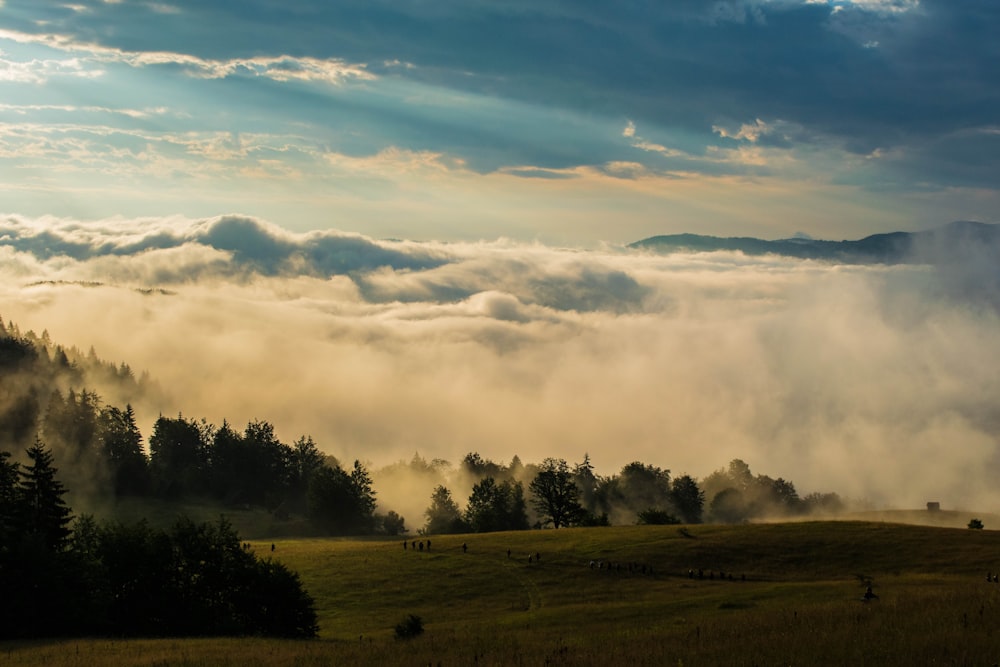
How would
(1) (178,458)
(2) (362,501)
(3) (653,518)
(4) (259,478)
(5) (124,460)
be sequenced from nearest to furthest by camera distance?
1. (3) (653,518)
2. (2) (362,501)
3. (5) (124,460)
4. (1) (178,458)
5. (4) (259,478)

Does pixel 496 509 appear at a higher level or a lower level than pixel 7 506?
lower

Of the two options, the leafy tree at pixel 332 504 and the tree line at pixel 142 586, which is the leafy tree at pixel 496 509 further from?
the tree line at pixel 142 586

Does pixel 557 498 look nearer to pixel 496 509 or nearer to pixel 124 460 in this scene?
pixel 496 509

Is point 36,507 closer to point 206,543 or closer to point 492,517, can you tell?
point 206,543

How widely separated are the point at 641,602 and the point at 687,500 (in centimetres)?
12118

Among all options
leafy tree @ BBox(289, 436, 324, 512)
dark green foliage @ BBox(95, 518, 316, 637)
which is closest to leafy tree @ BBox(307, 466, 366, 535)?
leafy tree @ BBox(289, 436, 324, 512)

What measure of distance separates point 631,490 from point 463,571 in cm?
11150

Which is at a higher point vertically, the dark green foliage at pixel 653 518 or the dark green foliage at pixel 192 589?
the dark green foliage at pixel 192 589

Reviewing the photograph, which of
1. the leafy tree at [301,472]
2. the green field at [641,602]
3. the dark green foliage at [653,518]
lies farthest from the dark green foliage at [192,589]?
the leafy tree at [301,472]

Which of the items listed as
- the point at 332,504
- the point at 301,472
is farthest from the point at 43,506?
the point at 301,472

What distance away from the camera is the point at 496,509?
480 feet

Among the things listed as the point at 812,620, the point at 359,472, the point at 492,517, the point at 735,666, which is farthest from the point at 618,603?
the point at 359,472

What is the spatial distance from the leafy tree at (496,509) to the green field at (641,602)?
130 ft

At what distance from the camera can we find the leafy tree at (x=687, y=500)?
18000 centimetres
